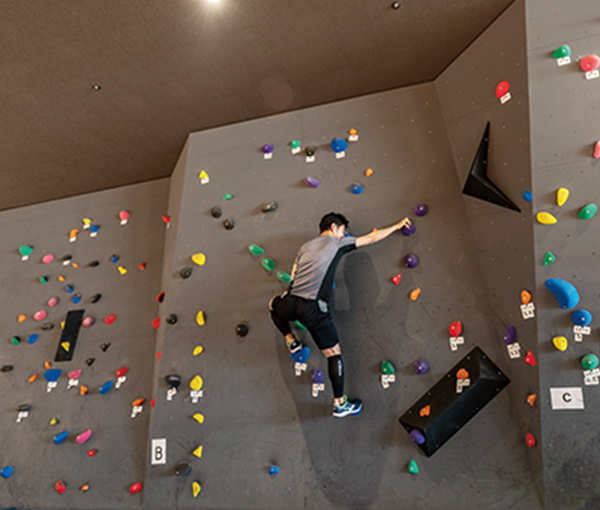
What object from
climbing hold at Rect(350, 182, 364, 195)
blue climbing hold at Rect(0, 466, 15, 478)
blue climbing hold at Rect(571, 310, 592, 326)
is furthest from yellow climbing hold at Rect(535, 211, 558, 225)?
blue climbing hold at Rect(0, 466, 15, 478)

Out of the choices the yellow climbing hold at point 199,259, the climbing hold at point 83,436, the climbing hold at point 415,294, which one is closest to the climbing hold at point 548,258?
the climbing hold at point 415,294

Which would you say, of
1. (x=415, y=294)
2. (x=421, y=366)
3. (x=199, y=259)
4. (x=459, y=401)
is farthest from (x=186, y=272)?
(x=459, y=401)

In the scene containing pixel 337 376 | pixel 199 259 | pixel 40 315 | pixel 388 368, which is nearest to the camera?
pixel 337 376

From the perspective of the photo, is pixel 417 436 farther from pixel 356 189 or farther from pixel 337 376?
pixel 356 189

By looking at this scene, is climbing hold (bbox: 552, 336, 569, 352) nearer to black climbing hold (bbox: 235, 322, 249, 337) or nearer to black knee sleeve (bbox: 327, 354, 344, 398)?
black knee sleeve (bbox: 327, 354, 344, 398)

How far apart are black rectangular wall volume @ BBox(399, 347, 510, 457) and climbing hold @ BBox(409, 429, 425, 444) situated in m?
0.02

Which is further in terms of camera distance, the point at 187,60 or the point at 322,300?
the point at 187,60

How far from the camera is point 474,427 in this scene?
2.63m

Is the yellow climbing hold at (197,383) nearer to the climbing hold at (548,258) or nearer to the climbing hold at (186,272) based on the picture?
the climbing hold at (186,272)

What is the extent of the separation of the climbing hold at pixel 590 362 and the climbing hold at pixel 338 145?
87.7 inches

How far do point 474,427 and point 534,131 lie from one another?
1903 millimetres

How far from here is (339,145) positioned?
3412mm

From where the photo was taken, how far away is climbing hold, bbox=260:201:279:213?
3471mm

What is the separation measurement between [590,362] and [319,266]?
1668 millimetres
